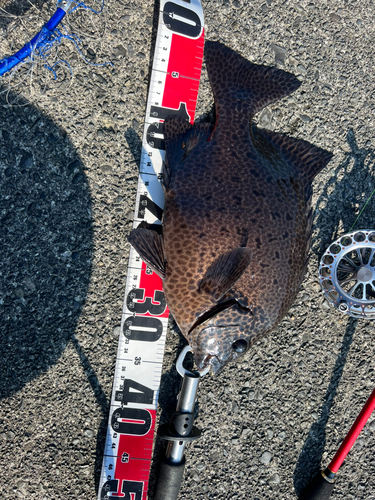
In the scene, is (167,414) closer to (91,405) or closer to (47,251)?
(91,405)

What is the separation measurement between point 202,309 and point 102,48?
5.81ft

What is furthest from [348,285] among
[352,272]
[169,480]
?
[169,480]

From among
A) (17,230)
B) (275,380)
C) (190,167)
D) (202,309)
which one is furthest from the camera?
(275,380)

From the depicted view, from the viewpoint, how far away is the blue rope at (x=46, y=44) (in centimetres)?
209

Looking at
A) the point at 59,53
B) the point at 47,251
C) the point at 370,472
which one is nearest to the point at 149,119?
the point at 59,53

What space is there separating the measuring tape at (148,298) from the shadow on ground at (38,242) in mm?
353

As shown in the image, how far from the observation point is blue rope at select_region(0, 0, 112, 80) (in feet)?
6.87

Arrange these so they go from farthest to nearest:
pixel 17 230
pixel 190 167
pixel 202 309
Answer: pixel 17 230
pixel 190 167
pixel 202 309

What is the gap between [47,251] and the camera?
224 centimetres

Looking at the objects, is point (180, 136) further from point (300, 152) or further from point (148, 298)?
point (148, 298)

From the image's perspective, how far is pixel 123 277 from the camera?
2.31 m

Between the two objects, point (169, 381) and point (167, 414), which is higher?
point (169, 381)

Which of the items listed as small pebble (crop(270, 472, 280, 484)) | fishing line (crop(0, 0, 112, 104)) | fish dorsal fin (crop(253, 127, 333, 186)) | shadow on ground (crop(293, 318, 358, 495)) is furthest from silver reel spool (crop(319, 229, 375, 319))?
fishing line (crop(0, 0, 112, 104))

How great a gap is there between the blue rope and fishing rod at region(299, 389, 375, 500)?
2772 mm
